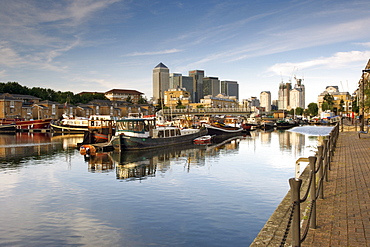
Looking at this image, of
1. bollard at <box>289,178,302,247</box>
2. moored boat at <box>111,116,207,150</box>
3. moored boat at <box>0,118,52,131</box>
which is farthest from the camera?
moored boat at <box>0,118,52,131</box>

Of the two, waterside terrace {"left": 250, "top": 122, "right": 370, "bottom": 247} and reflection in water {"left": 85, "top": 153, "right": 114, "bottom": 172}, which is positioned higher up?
waterside terrace {"left": 250, "top": 122, "right": 370, "bottom": 247}

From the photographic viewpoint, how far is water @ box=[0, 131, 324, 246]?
41.7 feet

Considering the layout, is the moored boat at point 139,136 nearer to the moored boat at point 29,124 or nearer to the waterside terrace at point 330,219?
the waterside terrace at point 330,219

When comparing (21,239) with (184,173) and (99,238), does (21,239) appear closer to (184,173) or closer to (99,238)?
(99,238)

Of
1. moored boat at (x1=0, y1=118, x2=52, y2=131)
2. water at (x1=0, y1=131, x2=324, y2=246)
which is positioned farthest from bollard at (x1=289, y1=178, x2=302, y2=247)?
Answer: moored boat at (x1=0, y1=118, x2=52, y2=131)

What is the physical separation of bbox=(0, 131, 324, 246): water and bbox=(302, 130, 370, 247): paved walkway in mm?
3181

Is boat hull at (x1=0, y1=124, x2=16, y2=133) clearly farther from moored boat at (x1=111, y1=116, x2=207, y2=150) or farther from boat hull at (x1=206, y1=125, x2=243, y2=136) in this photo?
moored boat at (x1=111, y1=116, x2=207, y2=150)

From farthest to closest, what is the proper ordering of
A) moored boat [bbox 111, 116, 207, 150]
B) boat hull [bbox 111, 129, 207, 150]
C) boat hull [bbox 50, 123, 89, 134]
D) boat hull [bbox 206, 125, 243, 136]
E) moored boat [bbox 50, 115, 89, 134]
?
1. moored boat [bbox 50, 115, 89, 134]
2. boat hull [bbox 50, 123, 89, 134]
3. boat hull [bbox 206, 125, 243, 136]
4. moored boat [bbox 111, 116, 207, 150]
5. boat hull [bbox 111, 129, 207, 150]

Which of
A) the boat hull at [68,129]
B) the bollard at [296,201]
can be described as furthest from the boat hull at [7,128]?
the bollard at [296,201]

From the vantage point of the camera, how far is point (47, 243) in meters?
12.2

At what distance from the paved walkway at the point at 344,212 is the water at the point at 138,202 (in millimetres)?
3181

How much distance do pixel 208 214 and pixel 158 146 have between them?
31667 mm

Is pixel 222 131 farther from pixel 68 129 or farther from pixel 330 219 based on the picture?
pixel 330 219

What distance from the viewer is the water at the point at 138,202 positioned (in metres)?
12.7
